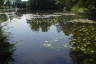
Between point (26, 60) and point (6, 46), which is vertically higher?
point (6, 46)

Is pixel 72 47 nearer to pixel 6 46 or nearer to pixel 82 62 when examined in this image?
pixel 82 62

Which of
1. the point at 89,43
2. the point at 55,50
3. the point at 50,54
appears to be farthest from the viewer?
the point at 89,43

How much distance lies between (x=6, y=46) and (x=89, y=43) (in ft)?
10.9

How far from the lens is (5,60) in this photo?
5129 mm

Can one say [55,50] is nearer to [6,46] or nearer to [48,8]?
[6,46]

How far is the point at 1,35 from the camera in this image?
5488 mm

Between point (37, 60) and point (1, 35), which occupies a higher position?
point (1, 35)

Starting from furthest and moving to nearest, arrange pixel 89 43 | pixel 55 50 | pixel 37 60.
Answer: pixel 89 43 < pixel 55 50 < pixel 37 60

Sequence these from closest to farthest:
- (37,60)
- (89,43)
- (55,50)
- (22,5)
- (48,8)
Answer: (37,60)
(55,50)
(89,43)
(48,8)
(22,5)

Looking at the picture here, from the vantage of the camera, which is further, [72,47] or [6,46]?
[72,47]

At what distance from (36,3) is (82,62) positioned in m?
34.5

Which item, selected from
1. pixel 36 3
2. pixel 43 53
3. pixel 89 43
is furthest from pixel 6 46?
pixel 36 3

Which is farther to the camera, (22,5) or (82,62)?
(22,5)

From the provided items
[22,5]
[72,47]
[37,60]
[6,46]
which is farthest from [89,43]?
[22,5]
